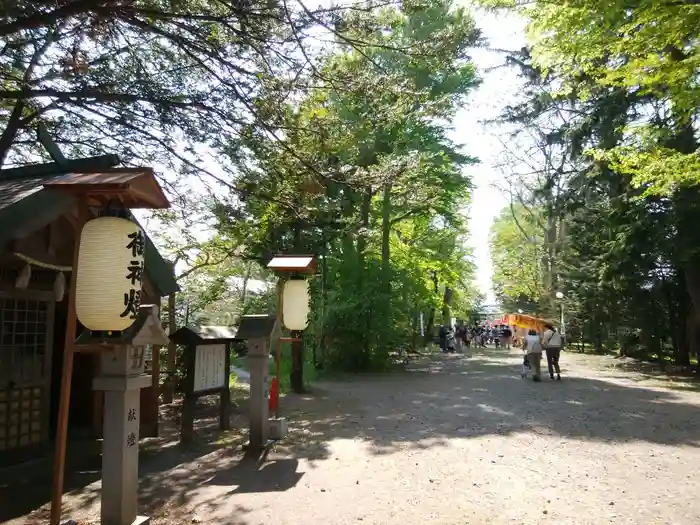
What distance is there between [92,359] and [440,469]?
6.28 m

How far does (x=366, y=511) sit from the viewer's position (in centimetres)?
529

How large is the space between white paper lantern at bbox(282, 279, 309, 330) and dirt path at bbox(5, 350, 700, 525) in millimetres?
1900

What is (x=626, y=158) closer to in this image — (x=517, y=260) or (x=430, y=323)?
(x=430, y=323)

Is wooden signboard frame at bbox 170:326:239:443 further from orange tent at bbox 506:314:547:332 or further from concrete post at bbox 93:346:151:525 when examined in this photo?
orange tent at bbox 506:314:547:332

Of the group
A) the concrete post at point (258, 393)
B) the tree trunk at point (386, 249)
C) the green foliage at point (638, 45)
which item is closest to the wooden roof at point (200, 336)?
the concrete post at point (258, 393)

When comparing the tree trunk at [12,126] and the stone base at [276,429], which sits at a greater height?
the tree trunk at [12,126]

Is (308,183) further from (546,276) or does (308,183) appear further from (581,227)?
(546,276)

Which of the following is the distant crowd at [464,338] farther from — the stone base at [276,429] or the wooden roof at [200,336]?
the wooden roof at [200,336]

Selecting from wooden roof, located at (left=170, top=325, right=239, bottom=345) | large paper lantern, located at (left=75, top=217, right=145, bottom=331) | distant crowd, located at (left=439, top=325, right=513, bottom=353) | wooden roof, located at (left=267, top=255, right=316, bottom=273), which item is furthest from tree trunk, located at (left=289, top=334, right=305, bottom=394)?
distant crowd, located at (left=439, top=325, right=513, bottom=353)

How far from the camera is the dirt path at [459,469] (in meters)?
5.22

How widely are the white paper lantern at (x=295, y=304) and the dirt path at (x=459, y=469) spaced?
1.90 meters

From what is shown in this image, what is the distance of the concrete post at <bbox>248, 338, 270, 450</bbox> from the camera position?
25.3 feet

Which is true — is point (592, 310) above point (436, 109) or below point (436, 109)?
below

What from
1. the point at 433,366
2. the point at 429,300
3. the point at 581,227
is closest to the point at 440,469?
the point at 433,366
